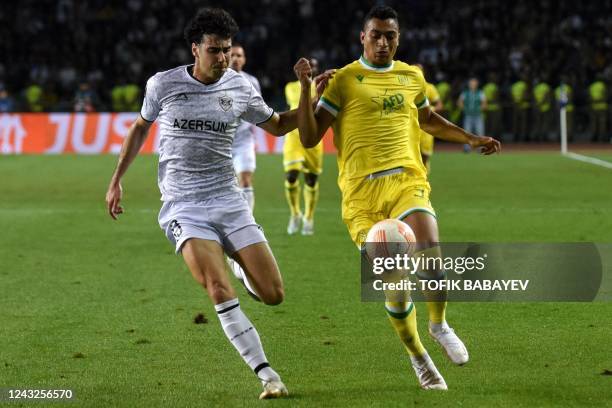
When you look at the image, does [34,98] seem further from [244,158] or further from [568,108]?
[244,158]

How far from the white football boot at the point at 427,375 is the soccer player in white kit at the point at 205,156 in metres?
0.87

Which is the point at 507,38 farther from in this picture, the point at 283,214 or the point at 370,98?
the point at 370,98

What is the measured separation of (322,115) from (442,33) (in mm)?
31870

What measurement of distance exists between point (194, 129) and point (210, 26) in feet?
2.12

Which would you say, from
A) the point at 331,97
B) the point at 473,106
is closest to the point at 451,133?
the point at 331,97

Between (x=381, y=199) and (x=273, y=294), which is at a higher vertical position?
(x=381, y=199)

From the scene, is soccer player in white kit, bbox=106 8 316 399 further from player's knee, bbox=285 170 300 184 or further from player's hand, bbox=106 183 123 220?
player's knee, bbox=285 170 300 184

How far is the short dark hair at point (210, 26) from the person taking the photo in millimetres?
7168


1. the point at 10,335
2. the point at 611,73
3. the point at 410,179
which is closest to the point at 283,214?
the point at 10,335

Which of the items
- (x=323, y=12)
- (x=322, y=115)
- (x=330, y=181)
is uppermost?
(x=323, y=12)

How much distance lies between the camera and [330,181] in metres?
23.8

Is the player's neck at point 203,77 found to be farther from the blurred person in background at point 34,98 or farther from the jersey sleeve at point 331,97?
the blurred person in background at point 34,98

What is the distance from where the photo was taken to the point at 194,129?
7.35m

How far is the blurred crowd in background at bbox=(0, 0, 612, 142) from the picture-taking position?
119ft
